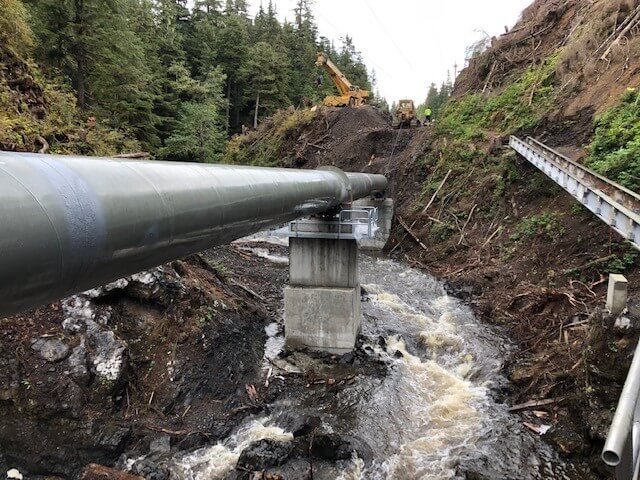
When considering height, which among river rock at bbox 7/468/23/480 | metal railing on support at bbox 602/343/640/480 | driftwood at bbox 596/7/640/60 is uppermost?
driftwood at bbox 596/7/640/60

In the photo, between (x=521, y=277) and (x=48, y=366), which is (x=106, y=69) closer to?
(x=48, y=366)

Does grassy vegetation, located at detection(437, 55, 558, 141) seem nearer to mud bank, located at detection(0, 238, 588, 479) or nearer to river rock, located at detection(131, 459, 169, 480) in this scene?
mud bank, located at detection(0, 238, 588, 479)

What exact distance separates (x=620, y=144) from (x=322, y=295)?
10843 mm

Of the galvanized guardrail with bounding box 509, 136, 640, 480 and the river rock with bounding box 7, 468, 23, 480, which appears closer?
the galvanized guardrail with bounding box 509, 136, 640, 480

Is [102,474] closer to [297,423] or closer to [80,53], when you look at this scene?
[297,423]

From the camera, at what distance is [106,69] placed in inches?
944

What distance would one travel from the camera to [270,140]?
→ 3828 cm

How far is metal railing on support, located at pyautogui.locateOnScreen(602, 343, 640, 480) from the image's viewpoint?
141 centimetres

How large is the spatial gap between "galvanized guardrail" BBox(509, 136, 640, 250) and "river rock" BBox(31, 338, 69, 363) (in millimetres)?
11309

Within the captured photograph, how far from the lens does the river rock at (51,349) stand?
7.90 metres

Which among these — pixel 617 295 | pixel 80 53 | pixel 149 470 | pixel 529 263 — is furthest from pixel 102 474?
pixel 80 53

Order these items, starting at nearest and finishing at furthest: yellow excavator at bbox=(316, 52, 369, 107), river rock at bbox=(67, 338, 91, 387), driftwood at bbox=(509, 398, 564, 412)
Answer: river rock at bbox=(67, 338, 91, 387) → driftwood at bbox=(509, 398, 564, 412) → yellow excavator at bbox=(316, 52, 369, 107)

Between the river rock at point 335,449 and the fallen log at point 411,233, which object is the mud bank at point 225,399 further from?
the fallen log at point 411,233

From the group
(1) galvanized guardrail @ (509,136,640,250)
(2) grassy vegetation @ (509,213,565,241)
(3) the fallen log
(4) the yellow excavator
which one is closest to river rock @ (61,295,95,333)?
(1) galvanized guardrail @ (509,136,640,250)
